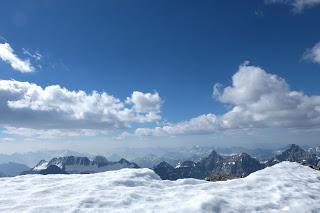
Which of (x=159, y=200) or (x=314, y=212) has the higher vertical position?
(x=159, y=200)

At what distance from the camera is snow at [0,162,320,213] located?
39.7ft

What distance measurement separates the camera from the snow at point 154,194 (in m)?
12.1

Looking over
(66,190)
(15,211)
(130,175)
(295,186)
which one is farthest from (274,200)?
(15,211)

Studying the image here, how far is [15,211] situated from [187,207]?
5562 mm

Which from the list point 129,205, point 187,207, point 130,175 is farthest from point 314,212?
point 130,175

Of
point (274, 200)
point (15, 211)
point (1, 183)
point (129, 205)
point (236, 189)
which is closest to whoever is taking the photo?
point (15, 211)

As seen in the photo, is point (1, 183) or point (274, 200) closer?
point (274, 200)

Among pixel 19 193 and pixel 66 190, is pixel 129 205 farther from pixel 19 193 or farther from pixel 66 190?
pixel 19 193

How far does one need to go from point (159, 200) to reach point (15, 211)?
4.88 meters

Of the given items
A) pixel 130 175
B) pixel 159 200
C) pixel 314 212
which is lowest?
pixel 314 212

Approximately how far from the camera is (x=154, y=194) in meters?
14.1

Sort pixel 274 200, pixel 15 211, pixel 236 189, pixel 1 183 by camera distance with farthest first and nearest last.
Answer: pixel 1 183 < pixel 236 189 < pixel 274 200 < pixel 15 211

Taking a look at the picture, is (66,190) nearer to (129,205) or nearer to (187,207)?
(129,205)

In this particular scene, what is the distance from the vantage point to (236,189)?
1503 cm
